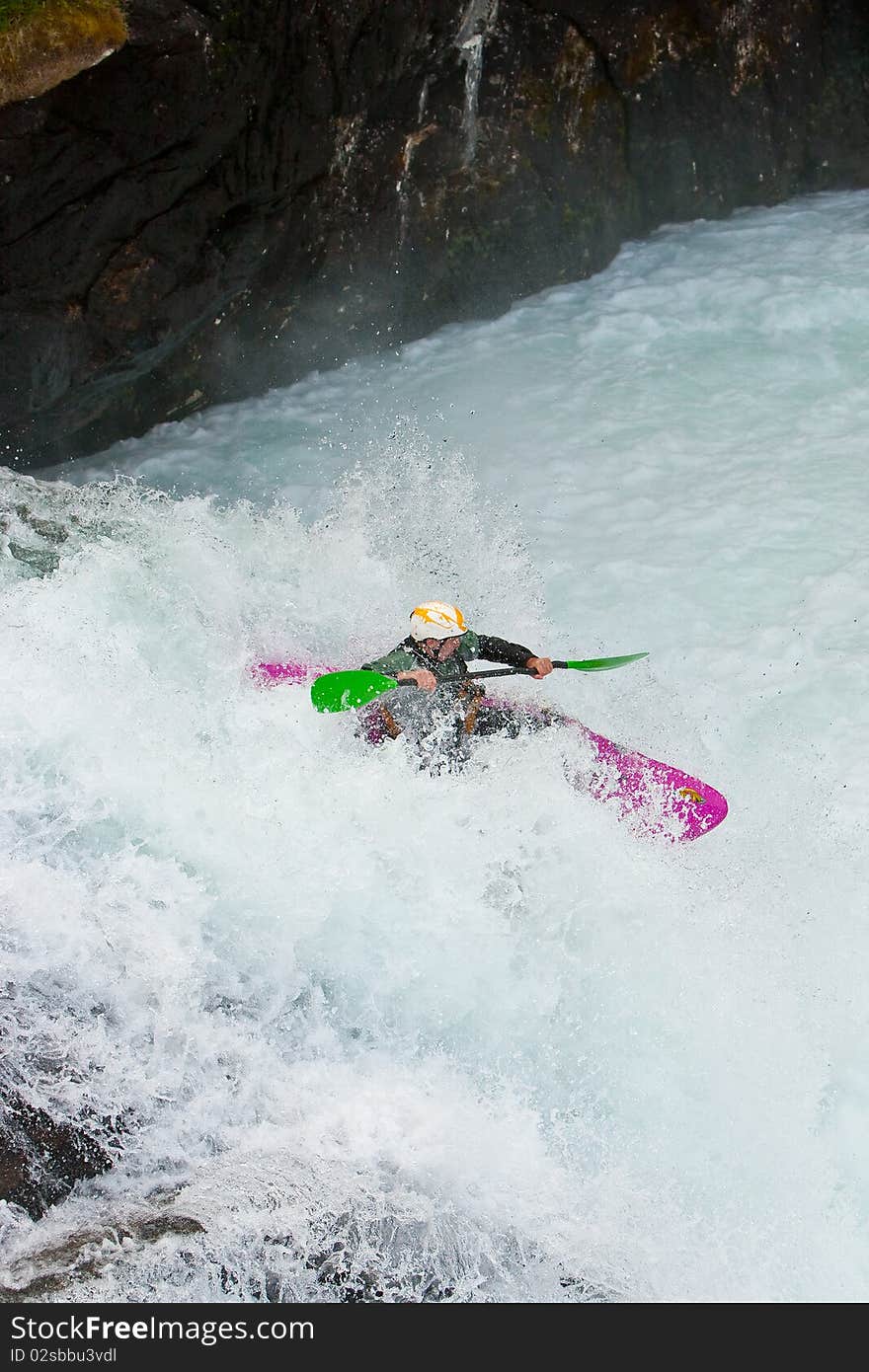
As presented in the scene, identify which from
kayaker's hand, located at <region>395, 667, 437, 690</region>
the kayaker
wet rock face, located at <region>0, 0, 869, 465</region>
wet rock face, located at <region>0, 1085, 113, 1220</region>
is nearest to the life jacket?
the kayaker

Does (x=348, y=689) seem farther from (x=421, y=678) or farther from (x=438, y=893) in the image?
(x=438, y=893)

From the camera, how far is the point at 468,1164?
4539 mm

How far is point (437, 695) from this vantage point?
6367 mm

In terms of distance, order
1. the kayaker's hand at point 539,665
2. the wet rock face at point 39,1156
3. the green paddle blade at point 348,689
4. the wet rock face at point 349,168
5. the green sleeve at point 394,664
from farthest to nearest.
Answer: the wet rock face at point 349,168, the kayaker's hand at point 539,665, the green sleeve at point 394,664, the green paddle blade at point 348,689, the wet rock face at point 39,1156

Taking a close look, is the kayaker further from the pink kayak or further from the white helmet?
the pink kayak

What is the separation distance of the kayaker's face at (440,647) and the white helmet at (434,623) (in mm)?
27

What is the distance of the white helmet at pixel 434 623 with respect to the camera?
6.36 meters

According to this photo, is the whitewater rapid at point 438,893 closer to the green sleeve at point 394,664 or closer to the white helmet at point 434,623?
the green sleeve at point 394,664

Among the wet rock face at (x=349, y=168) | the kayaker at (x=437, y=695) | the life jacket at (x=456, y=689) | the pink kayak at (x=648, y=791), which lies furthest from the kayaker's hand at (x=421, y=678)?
the wet rock face at (x=349, y=168)

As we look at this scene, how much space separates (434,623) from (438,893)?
4.73ft

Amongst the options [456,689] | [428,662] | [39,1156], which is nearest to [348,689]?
[428,662]

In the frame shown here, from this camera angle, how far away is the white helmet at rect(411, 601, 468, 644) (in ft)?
20.9

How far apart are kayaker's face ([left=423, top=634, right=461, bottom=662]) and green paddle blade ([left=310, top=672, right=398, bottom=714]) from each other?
12.5 inches

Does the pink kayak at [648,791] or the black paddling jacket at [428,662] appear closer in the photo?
the pink kayak at [648,791]
